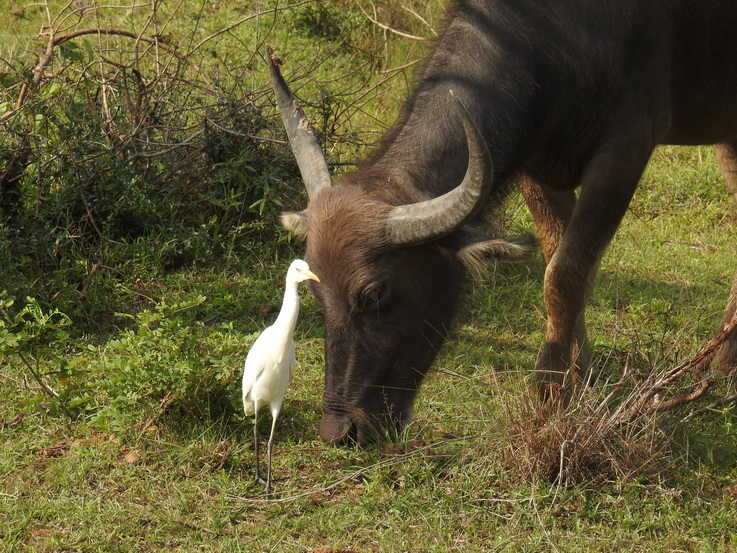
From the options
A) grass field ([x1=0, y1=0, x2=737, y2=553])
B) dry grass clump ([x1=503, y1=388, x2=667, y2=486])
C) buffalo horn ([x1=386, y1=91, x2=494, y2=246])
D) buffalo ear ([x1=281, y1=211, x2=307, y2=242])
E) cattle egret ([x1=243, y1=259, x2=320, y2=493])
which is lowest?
grass field ([x1=0, y1=0, x2=737, y2=553])

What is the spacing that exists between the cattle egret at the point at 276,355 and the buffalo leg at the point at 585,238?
3.64 feet

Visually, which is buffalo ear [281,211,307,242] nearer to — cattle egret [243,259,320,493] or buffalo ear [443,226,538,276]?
cattle egret [243,259,320,493]

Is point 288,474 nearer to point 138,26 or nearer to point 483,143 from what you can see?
point 483,143

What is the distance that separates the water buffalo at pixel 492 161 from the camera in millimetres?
3678

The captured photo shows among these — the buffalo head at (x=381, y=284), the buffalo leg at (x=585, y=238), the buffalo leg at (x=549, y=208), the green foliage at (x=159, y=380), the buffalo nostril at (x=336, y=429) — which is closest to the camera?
the buffalo head at (x=381, y=284)

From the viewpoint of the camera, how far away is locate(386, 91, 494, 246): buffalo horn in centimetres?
329

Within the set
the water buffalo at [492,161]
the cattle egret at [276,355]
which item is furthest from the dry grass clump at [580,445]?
the cattle egret at [276,355]

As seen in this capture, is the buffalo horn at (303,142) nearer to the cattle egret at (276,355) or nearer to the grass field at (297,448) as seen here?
the cattle egret at (276,355)

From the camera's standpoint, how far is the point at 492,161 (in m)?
3.55

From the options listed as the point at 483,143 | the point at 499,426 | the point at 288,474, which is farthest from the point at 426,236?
the point at 288,474

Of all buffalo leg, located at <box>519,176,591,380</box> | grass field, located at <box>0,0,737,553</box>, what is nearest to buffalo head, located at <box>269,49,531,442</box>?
grass field, located at <box>0,0,737,553</box>

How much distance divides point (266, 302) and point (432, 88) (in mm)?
1858

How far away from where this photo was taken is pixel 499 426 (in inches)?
144

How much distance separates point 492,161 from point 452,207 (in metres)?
0.25
